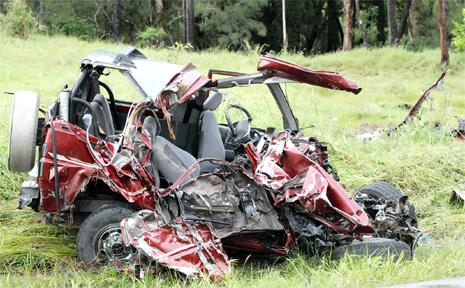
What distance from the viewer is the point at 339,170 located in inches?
352

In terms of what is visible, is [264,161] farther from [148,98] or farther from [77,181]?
[77,181]

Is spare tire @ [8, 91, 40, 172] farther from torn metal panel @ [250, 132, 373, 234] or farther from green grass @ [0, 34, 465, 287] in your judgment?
torn metal panel @ [250, 132, 373, 234]

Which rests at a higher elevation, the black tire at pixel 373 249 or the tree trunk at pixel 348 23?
the tree trunk at pixel 348 23

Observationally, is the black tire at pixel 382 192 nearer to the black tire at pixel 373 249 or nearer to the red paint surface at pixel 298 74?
the red paint surface at pixel 298 74

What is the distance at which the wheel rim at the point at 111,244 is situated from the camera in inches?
205

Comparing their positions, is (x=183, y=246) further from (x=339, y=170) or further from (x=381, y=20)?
(x=381, y=20)

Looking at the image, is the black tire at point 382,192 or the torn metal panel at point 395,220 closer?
the torn metal panel at point 395,220

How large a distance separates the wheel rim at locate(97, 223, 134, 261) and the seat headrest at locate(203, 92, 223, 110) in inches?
53.1

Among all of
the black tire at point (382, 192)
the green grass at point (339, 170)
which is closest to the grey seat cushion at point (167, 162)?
the green grass at point (339, 170)

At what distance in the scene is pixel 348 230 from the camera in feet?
17.1

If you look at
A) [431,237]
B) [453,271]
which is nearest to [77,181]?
[453,271]

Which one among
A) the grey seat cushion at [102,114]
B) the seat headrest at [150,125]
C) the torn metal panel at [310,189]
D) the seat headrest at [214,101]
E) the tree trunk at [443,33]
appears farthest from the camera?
the tree trunk at [443,33]

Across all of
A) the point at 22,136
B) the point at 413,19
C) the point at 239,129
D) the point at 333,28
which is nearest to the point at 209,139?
the point at 239,129

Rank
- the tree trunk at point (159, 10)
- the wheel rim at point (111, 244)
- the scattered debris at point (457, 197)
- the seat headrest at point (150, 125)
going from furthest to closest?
the tree trunk at point (159, 10)
the scattered debris at point (457, 197)
the seat headrest at point (150, 125)
the wheel rim at point (111, 244)
